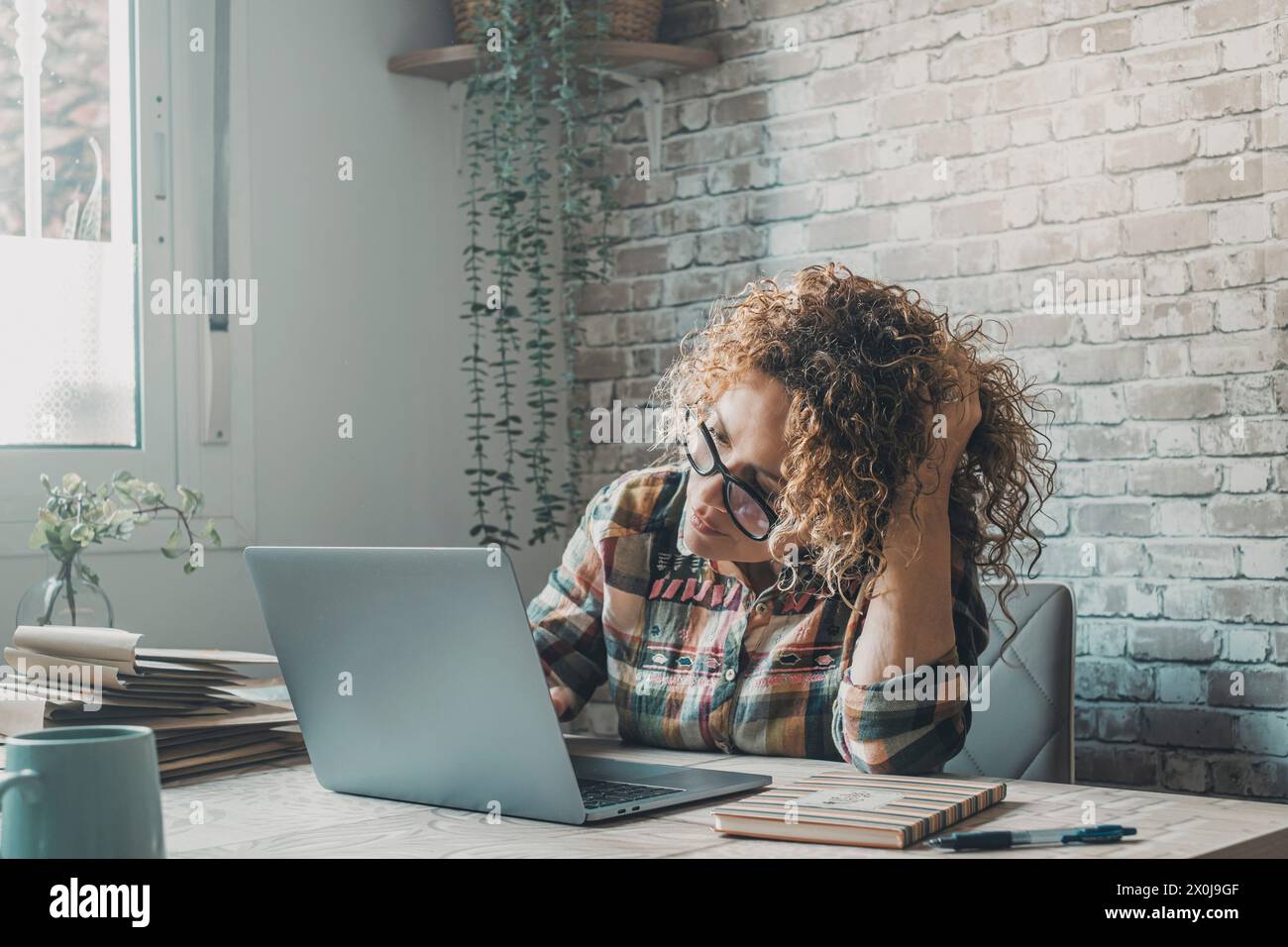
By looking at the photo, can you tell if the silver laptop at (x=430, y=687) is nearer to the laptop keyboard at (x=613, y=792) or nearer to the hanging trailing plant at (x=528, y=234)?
the laptop keyboard at (x=613, y=792)

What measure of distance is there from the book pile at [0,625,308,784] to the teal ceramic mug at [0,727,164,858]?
515mm

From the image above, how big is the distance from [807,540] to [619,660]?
0.36 metres

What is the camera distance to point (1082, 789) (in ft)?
4.24

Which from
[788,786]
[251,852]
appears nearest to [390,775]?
[251,852]

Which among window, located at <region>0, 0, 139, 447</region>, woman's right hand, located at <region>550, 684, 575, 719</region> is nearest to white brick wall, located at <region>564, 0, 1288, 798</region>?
woman's right hand, located at <region>550, 684, 575, 719</region>

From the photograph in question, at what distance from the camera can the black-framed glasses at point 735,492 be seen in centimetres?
153

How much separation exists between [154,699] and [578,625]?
0.54m

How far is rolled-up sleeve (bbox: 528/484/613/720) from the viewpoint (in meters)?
1.80

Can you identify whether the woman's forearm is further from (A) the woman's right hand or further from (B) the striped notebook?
(A) the woman's right hand

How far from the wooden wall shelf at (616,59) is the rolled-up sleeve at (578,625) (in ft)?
4.58

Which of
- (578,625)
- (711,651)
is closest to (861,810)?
(711,651)

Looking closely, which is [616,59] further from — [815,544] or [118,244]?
Result: [815,544]

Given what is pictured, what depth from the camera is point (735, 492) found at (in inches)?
60.4
